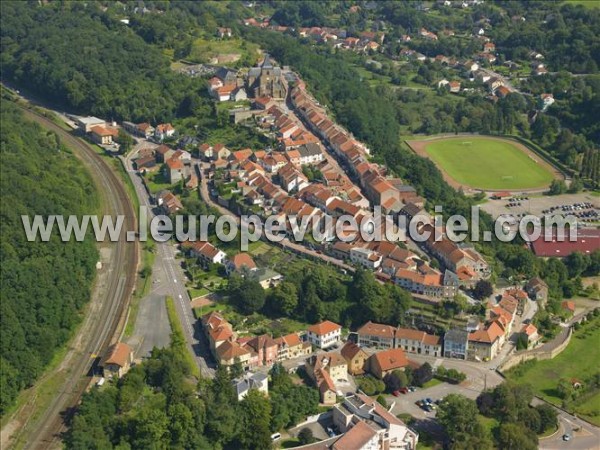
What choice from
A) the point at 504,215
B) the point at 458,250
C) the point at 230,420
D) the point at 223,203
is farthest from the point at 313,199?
the point at 230,420

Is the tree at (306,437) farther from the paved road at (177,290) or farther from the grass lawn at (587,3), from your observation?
the grass lawn at (587,3)

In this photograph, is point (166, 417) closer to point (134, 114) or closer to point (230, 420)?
point (230, 420)

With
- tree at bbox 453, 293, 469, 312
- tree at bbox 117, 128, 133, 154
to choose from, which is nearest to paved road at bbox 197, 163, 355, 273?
tree at bbox 453, 293, 469, 312

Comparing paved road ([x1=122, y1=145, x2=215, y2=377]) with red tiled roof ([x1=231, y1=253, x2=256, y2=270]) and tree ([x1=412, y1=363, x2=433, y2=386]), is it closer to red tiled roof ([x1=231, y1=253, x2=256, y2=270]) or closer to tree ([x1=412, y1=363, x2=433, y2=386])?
red tiled roof ([x1=231, y1=253, x2=256, y2=270])

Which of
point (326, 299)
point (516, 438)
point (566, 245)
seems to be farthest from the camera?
point (566, 245)

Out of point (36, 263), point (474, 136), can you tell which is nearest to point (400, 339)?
point (36, 263)

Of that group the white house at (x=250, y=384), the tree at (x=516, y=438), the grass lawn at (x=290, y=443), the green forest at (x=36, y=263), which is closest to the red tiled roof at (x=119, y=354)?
the green forest at (x=36, y=263)

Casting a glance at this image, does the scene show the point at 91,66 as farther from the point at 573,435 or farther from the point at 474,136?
the point at 573,435
